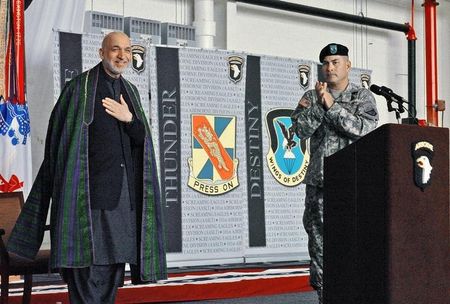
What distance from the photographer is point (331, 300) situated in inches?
117

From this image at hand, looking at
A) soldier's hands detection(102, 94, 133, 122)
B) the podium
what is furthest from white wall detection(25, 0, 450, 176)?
the podium

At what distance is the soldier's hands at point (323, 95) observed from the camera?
3480 mm

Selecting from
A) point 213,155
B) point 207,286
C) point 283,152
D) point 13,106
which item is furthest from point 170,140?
point 207,286

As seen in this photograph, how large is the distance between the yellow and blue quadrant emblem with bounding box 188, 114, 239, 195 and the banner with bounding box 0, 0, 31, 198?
1.39m

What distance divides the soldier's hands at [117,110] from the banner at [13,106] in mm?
2624

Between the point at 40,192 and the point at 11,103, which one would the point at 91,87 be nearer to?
the point at 40,192

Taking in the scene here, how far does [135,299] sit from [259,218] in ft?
7.04

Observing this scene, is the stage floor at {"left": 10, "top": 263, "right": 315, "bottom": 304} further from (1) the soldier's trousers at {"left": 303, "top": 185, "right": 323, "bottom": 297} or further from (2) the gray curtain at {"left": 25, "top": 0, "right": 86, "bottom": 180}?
(1) the soldier's trousers at {"left": 303, "top": 185, "right": 323, "bottom": 297}

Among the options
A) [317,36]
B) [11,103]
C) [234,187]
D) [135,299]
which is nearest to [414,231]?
[135,299]

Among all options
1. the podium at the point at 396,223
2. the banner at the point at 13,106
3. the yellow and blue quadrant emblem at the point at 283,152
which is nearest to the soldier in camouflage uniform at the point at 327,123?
the podium at the point at 396,223

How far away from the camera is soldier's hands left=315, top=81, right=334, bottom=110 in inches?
137

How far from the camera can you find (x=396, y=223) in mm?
2566

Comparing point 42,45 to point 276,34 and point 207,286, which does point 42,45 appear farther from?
point 276,34

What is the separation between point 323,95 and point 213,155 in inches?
133
